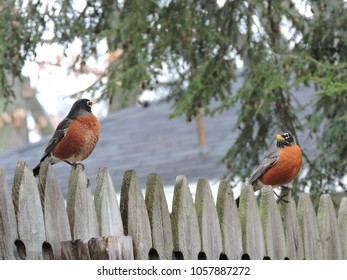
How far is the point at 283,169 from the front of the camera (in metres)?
4.60

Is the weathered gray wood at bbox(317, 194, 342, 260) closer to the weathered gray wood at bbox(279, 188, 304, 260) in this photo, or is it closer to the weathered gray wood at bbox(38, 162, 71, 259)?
the weathered gray wood at bbox(279, 188, 304, 260)

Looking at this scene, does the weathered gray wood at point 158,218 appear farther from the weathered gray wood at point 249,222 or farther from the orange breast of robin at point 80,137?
the orange breast of robin at point 80,137

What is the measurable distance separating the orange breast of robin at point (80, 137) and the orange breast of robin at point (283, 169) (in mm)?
1269

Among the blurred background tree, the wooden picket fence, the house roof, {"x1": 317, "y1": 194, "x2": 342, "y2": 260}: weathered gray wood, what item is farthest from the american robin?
the house roof

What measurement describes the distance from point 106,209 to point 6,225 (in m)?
0.43

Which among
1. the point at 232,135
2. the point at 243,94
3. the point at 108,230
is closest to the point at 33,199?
the point at 108,230

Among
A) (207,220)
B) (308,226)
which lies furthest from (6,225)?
(308,226)

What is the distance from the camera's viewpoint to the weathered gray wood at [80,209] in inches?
112

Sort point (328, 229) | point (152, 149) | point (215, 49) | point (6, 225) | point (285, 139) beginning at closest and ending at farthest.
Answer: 1. point (6, 225)
2. point (328, 229)
3. point (285, 139)
4. point (215, 49)
5. point (152, 149)

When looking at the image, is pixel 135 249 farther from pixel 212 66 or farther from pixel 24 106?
pixel 24 106

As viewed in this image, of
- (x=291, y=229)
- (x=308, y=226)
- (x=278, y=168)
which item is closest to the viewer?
(x=291, y=229)

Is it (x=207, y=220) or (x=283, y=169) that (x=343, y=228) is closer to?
(x=283, y=169)

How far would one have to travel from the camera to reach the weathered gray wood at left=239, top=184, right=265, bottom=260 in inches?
139

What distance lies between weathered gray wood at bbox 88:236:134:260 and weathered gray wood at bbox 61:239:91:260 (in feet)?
0.05
